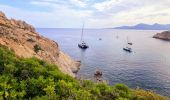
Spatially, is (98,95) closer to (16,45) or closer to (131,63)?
(16,45)

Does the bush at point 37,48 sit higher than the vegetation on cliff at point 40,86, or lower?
lower

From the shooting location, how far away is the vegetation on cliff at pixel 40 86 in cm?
1669

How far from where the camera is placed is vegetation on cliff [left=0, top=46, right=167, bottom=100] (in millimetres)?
16688

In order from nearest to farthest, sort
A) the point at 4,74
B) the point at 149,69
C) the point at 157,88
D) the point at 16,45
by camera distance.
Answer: the point at 4,74 < the point at 16,45 < the point at 157,88 < the point at 149,69

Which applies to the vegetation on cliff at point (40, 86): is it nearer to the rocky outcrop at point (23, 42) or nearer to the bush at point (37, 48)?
the rocky outcrop at point (23, 42)

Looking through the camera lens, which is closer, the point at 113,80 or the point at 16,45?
the point at 16,45

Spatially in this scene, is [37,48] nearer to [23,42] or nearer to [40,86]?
[23,42]

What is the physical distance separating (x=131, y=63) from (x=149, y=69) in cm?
1244

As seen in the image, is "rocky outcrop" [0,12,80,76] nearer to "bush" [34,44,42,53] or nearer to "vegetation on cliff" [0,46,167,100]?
"bush" [34,44,42,53]

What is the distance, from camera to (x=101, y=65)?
3784 inches

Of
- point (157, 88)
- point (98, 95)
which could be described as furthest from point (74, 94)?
point (157, 88)

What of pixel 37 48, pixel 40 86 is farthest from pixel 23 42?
pixel 40 86

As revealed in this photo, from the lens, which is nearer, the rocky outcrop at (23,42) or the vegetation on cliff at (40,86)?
the vegetation on cliff at (40,86)

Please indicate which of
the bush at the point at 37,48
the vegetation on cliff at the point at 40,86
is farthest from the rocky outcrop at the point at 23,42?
the vegetation on cliff at the point at 40,86
